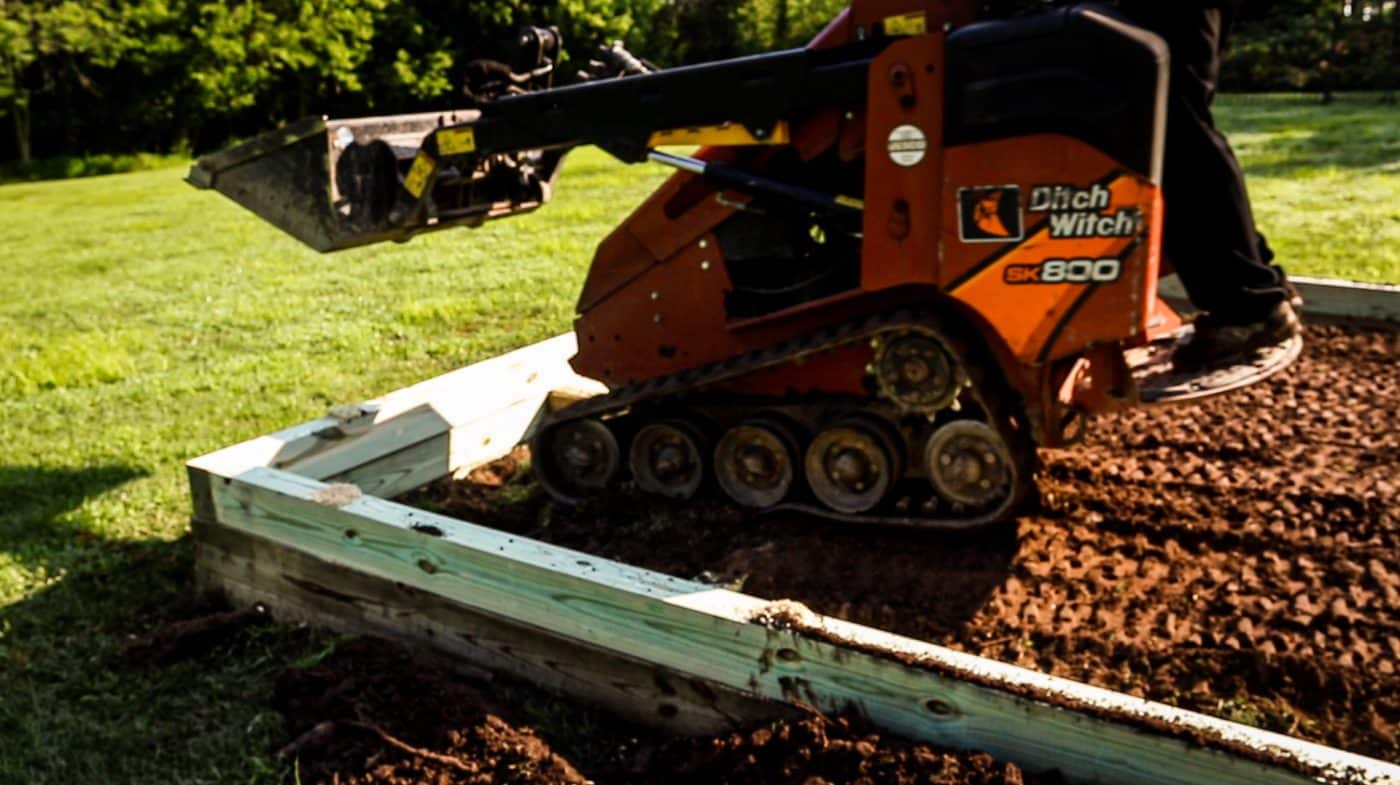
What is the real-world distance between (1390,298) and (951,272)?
12.1 feet

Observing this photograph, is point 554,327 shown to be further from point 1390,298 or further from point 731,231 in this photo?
point 1390,298

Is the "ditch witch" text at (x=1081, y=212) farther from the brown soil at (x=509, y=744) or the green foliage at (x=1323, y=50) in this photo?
the green foliage at (x=1323, y=50)

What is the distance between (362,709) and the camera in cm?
365

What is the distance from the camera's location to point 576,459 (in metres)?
4.98

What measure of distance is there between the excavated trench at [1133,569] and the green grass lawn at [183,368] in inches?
34.2

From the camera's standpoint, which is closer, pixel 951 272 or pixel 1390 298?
pixel 951 272

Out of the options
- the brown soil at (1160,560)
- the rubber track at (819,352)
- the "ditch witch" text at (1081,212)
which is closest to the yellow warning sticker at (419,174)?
the rubber track at (819,352)

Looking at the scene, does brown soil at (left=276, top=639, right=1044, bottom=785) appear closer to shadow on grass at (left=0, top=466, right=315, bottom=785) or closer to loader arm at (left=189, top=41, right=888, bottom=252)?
shadow on grass at (left=0, top=466, right=315, bottom=785)

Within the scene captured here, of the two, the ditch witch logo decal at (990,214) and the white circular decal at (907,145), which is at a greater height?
the white circular decal at (907,145)

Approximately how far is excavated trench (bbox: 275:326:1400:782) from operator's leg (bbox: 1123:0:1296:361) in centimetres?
68

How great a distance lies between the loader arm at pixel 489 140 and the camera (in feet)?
13.8

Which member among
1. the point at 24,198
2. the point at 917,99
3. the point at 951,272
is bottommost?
the point at 24,198

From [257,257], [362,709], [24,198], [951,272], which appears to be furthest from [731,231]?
[24,198]

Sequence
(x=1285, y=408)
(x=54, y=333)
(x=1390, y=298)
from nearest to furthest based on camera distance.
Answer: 1. (x=1285, y=408)
2. (x=1390, y=298)
3. (x=54, y=333)
